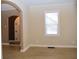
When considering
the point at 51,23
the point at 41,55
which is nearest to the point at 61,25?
the point at 51,23

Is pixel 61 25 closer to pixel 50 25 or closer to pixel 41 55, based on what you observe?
pixel 50 25

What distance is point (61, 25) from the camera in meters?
7.47

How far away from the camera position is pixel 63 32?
24.5ft

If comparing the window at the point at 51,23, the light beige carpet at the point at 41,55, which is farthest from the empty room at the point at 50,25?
the light beige carpet at the point at 41,55

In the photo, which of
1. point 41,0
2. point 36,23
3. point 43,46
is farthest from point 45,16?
point 43,46

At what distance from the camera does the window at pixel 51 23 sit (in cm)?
761

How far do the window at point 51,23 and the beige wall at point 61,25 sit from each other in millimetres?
228

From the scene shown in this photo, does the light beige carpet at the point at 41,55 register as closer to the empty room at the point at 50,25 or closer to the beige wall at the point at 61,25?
the empty room at the point at 50,25

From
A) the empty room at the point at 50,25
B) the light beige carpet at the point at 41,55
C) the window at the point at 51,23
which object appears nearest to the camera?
the light beige carpet at the point at 41,55

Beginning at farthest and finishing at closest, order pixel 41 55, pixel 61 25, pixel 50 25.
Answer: pixel 50 25 < pixel 61 25 < pixel 41 55

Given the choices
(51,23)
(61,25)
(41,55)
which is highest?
(51,23)

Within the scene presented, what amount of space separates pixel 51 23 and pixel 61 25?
607mm

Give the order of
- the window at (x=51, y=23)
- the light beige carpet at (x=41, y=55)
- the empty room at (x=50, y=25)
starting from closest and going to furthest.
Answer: the light beige carpet at (x=41, y=55) < the empty room at (x=50, y=25) < the window at (x=51, y=23)

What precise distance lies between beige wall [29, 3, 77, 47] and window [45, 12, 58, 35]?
0.75 feet
